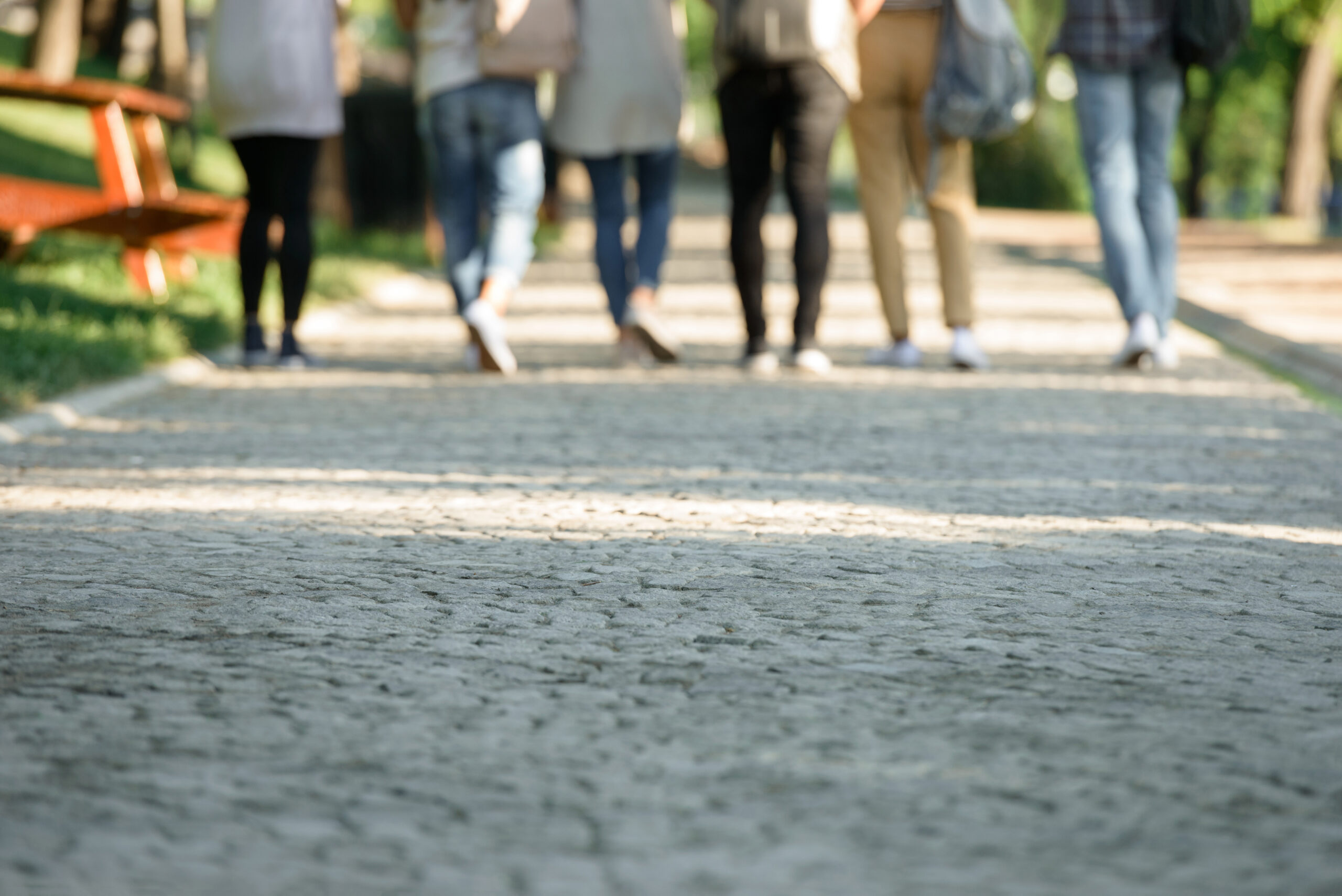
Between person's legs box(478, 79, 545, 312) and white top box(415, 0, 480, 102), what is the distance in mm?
107

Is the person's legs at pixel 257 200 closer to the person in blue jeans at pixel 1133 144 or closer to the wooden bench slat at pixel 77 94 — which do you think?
the wooden bench slat at pixel 77 94

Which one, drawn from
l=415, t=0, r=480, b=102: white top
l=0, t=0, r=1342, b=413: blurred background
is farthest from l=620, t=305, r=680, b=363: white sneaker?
l=415, t=0, r=480, b=102: white top

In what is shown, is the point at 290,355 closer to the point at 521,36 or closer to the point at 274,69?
the point at 274,69

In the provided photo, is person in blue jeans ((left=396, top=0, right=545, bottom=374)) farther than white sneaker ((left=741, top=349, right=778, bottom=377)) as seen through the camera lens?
No

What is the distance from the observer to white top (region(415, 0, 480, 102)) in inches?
290

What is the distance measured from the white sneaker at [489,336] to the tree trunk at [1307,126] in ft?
61.6

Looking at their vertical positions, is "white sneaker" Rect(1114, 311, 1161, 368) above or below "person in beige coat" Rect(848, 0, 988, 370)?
below

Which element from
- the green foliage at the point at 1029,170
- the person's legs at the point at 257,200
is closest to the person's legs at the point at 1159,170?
the person's legs at the point at 257,200

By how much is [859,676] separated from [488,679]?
0.65 meters

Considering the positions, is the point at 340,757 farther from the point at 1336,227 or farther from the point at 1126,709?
the point at 1336,227

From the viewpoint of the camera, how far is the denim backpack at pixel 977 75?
7.24m

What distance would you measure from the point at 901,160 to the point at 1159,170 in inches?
A: 44.9

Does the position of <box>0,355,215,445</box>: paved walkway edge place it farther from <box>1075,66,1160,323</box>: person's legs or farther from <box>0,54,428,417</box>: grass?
<box>1075,66,1160,323</box>: person's legs

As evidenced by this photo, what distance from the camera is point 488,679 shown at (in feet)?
10.1
